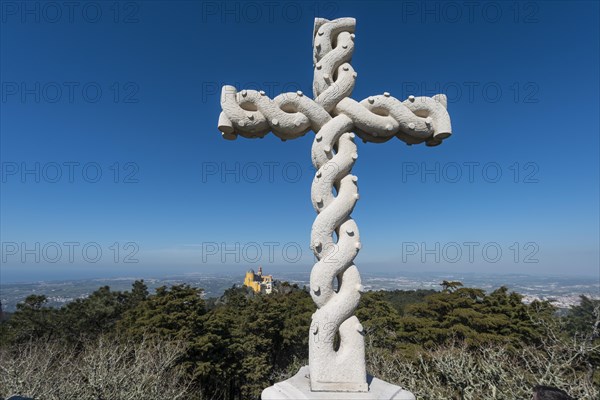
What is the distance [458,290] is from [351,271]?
21.2 m

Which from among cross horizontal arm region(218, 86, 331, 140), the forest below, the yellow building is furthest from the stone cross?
the yellow building

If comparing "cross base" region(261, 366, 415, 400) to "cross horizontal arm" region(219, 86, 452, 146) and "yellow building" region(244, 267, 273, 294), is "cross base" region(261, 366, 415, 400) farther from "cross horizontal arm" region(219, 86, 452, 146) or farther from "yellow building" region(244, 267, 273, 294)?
"yellow building" region(244, 267, 273, 294)

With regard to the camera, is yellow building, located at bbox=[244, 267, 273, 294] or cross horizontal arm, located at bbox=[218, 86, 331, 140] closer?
cross horizontal arm, located at bbox=[218, 86, 331, 140]

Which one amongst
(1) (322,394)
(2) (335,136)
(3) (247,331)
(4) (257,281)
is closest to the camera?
(1) (322,394)

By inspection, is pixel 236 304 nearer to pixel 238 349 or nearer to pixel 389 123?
pixel 238 349

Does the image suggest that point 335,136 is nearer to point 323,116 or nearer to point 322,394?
point 323,116

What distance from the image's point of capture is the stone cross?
2191mm

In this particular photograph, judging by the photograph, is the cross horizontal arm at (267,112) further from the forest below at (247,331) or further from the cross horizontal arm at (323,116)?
the forest below at (247,331)

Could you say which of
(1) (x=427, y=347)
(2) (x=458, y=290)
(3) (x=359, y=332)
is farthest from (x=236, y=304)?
(3) (x=359, y=332)

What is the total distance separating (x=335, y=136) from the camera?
2.60 m

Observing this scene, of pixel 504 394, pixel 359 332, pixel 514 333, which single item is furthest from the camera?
pixel 514 333

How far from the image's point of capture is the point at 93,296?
20438 mm

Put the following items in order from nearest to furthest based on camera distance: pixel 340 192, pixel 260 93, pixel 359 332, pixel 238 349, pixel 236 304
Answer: pixel 359 332 < pixel 340 192 < pixel 260 93 < pixel 238 349 < pixel 236 304

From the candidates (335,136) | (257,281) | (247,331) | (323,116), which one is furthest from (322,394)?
(257,281)
